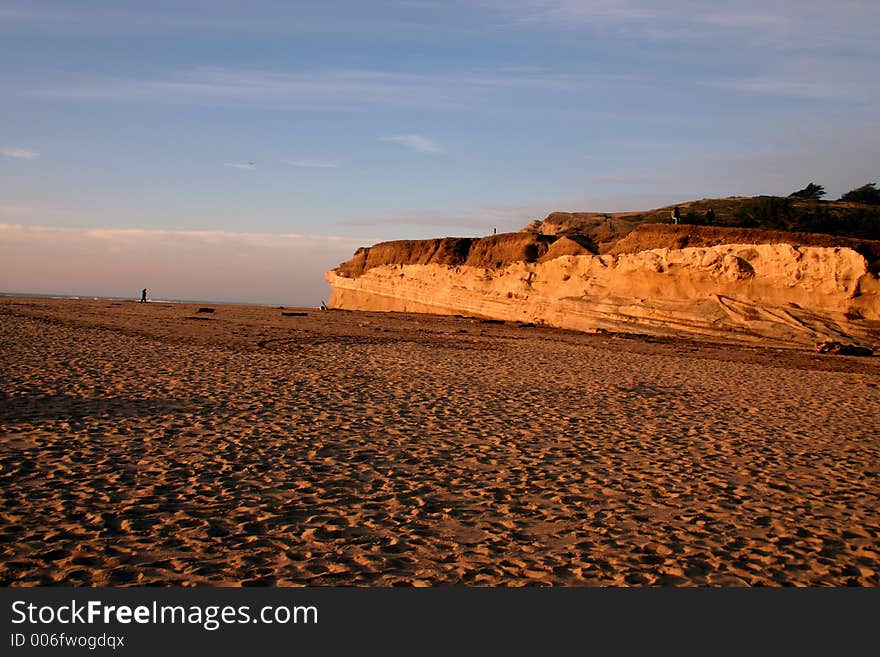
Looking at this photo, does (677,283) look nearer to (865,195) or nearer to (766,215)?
(766,215)

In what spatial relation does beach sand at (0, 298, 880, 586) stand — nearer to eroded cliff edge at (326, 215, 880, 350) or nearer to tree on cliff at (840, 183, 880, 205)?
eroded cliff edge at (326, 215, 880, 350)

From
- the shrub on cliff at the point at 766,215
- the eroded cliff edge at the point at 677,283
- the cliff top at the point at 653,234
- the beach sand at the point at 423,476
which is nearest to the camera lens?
the beach sand at the point at 423,476

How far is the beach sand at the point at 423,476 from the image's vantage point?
15.6ft

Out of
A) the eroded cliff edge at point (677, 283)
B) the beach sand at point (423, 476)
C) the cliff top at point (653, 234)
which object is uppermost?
the cliff top at point (653, 234)

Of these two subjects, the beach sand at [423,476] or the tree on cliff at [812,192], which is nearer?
the beach sand at [423,476]

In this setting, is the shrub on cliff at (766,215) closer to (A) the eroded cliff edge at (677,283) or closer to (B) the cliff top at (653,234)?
(B) the cliff top at (653,234)

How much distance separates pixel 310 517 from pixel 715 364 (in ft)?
47.1

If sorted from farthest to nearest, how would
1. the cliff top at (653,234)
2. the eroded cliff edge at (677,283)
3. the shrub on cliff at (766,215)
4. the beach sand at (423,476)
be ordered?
the shrub on cliff at (766,215) → the cliff top at (653,234) → the eroded cliff edge at (677,283) → the beach sand at (423,476)

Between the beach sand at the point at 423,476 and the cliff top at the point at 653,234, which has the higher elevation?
the cliff top at the point at 653,234

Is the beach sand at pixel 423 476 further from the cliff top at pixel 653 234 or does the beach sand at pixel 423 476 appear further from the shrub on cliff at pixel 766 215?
the shrub on cliff at pixel 766 215

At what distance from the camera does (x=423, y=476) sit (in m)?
6.82

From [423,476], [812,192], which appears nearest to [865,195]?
[812,192]

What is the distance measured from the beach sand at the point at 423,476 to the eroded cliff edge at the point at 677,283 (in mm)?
8067

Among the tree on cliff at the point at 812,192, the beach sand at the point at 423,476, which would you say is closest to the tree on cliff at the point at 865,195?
the tree on cliff at the point at 812,192
